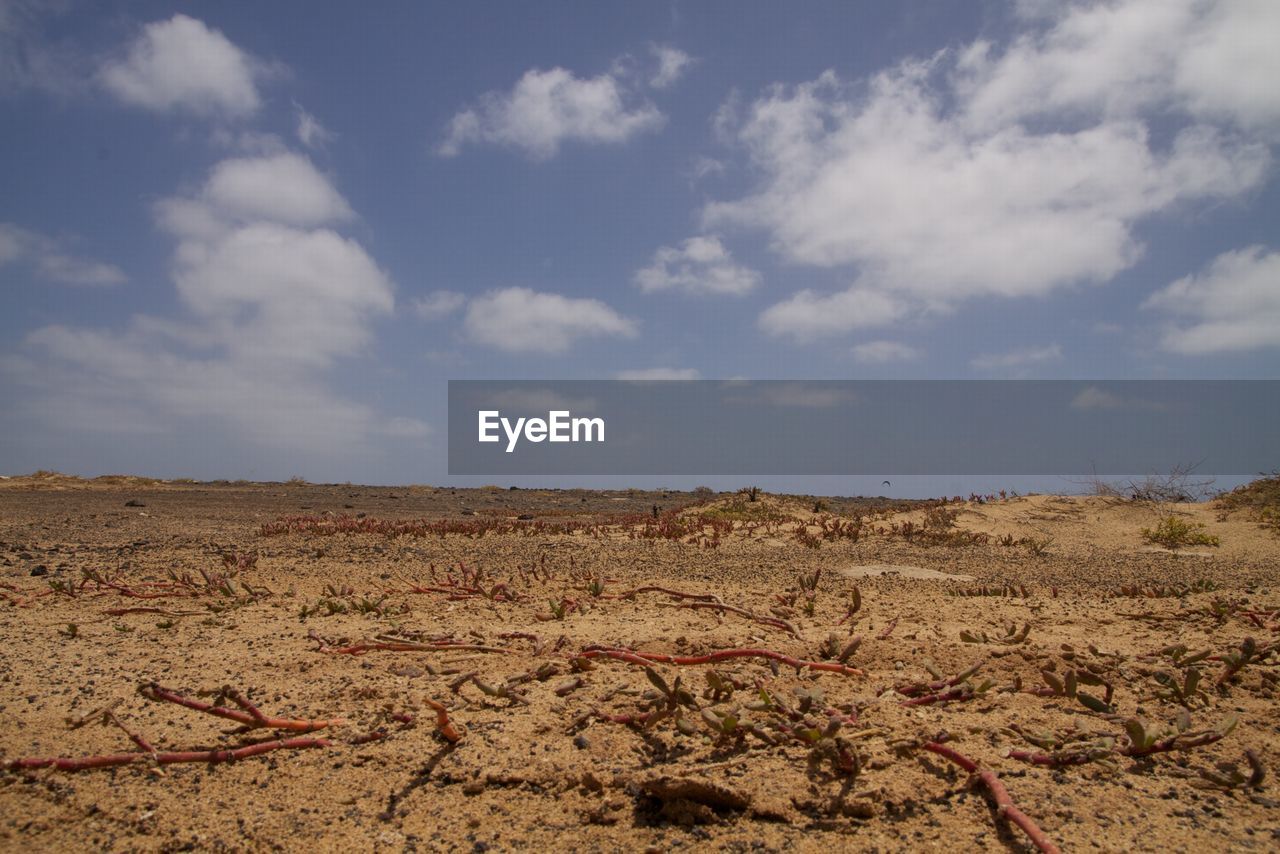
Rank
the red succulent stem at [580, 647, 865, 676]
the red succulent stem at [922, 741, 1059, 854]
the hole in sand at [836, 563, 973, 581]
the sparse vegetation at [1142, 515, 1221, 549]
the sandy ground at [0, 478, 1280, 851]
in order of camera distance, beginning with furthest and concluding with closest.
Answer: the sparse vegetation at [1142, 515, 1221, 549] → the hole in sand at [836, 563, 973, 581] → the red succulent stem at [580, 647, 865, 676] → the sandy ground at [0, 478, 1280, 851] → the red succulent stem at [922, 741, 1059, 854]

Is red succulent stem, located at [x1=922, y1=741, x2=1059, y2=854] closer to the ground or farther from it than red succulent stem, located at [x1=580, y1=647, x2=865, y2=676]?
closer to the ground

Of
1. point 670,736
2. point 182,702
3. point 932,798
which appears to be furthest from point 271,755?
point 932,798

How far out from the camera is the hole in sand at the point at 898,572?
7.75 meters

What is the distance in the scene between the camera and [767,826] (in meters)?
2.36

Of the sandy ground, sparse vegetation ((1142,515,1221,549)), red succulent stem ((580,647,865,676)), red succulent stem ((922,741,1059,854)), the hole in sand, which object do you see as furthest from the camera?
sparse vegetation ((1142,515,1221,549))

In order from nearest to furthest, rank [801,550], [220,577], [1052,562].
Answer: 1. [220,577]
2. [1052,562]
3. [801,550]

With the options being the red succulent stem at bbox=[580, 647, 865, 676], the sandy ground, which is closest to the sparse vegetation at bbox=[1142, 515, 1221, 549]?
the sandy ground

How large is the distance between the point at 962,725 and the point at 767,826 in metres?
1.07

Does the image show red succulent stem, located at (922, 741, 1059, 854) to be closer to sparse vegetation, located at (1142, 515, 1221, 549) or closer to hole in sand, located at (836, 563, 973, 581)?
hole in sand, located at (836, 563, 973, 581)

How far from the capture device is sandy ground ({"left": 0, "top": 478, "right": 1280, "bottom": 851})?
243 cm

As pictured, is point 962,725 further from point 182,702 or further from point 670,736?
point 182,702

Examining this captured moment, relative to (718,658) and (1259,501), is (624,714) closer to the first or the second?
(718,658)

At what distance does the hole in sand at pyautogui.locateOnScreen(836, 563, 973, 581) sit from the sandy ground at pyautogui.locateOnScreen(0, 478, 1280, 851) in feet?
2.62

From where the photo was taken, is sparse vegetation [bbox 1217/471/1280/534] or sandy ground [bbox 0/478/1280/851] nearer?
sandy ground [bbox 0/478/1280/851]
